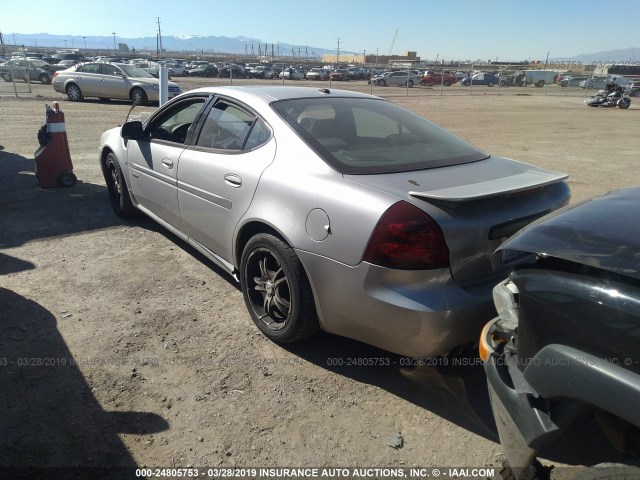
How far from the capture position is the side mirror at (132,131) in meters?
4.62

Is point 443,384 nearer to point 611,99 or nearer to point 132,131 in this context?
point 132,131

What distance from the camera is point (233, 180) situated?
11.2 ft

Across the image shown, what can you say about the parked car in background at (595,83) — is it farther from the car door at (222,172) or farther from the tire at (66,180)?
the car door at (222,172)

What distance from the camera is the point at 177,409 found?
106 inches

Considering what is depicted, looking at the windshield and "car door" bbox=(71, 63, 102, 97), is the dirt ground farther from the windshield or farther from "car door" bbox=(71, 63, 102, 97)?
the windshield

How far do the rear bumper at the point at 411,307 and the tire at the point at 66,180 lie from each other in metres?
5.59

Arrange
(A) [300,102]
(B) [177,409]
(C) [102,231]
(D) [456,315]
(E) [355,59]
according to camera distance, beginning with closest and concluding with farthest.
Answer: (D) [456,315]
(B) [177,409]
(A) [300,102]
(C) [102,231]
(E) [355,59]

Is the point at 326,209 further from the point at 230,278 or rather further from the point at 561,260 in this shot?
the point at 230,278

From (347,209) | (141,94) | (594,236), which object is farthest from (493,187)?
(141,94)

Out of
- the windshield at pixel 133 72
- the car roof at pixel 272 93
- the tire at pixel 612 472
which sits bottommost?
the tire at pixel 612 472

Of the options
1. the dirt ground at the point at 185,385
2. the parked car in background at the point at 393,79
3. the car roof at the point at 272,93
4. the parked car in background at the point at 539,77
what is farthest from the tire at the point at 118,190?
the parked car in background at the point at 539,77

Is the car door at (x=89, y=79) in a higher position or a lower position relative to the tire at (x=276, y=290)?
higher

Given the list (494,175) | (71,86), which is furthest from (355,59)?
(494,175)

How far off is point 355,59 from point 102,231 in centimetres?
11862
